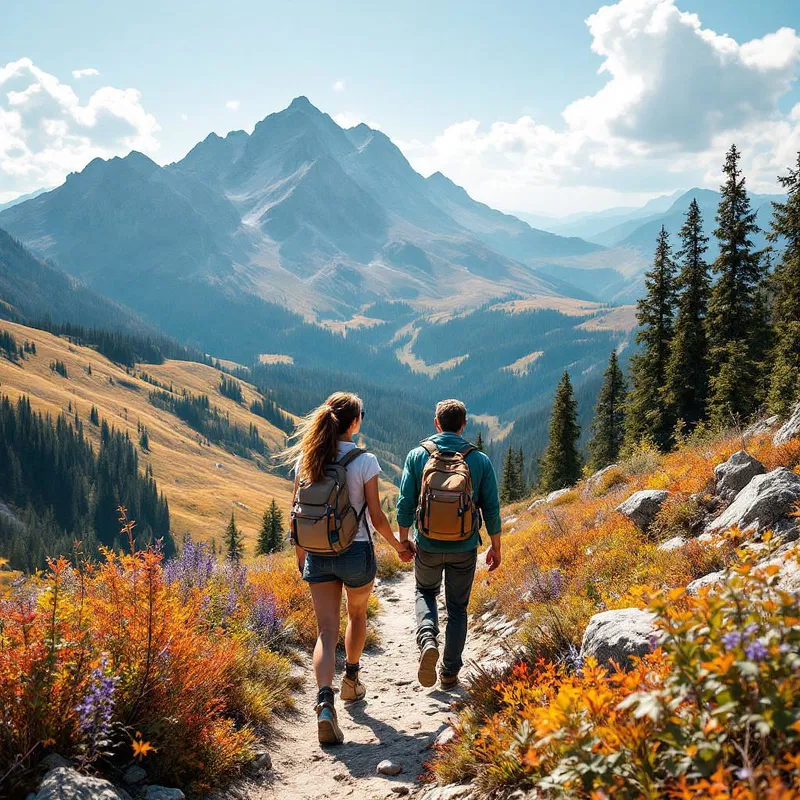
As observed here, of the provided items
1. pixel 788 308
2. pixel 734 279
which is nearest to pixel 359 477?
pixel 788 308

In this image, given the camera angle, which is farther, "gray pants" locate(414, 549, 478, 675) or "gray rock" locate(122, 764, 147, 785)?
"gray pants" locate(414, 549, 478, 675)

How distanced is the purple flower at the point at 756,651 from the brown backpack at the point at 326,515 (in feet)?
12.4

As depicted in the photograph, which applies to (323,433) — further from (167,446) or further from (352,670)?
(167,446)

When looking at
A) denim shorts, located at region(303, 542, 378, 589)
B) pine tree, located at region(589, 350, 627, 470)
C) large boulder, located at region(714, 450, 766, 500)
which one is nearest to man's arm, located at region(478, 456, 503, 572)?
denim shorts, located at region(303, 542, 378, 589)

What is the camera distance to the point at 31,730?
3.46m

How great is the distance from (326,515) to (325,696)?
183 centimetres

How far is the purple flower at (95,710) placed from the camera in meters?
3.55

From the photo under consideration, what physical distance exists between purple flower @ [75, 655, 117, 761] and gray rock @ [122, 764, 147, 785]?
1.36 feet

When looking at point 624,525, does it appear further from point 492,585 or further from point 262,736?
point 262,736

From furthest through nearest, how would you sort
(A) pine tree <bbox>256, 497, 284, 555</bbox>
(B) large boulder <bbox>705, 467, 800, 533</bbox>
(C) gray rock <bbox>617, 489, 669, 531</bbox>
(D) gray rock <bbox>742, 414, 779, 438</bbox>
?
(A) pine tree <bbox>256, 497, 284, 555</bbox>, (D) gray rock <bbox>742, 414, 779, 438</bbox>, (C) gray rock <bbox>617, 489, 669, 531</bbox>, (B) large boulder <bbox>705, 467, 800, 533</bbox>

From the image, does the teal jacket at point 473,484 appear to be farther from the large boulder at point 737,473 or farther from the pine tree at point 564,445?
the pine tree at point 564,445

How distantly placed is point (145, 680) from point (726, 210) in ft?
101

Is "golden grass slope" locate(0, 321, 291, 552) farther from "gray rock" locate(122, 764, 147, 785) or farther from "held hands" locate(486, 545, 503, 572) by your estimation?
"gray rock" locate(122, 764, 147, 785)

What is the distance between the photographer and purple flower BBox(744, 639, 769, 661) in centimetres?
212
